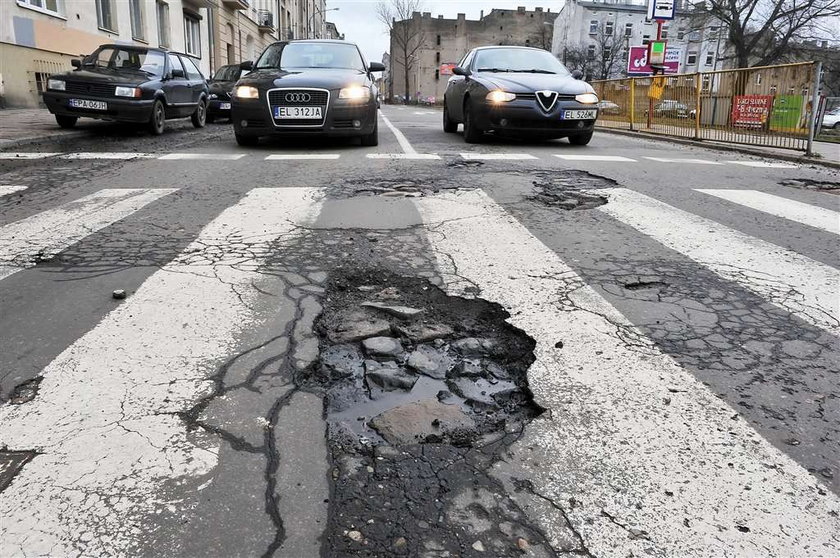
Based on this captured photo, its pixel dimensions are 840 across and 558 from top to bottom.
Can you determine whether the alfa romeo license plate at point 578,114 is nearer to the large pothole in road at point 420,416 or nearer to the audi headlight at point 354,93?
the audi headlight at point 354,93

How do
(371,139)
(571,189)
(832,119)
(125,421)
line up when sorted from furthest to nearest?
(832,119)
(371,139)
(571,189)
(125,421)

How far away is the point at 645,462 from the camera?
1837 millimetres

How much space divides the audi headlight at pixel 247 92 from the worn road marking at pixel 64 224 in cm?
360

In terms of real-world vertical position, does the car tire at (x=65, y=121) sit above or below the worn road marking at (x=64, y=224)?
above

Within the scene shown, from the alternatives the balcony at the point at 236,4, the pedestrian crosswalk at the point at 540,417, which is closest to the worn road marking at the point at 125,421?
the pedestrian crosswalk at the point at 540,417

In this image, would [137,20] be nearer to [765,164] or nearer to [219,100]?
Answer: [219,100]

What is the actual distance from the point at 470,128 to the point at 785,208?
5.75 m

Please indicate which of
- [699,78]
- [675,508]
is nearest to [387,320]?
[675,508]

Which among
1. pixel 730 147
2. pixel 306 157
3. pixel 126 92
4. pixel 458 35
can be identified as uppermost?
pixel 458 35

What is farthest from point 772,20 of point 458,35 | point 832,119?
point 458,35

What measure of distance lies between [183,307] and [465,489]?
6.09ft

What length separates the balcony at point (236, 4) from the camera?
115 feet

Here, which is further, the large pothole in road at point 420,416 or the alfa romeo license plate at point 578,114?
the alfa romeo license plate at point 578,114

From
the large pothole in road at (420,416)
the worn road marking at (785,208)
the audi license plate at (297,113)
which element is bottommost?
the large pothole in road at (420,416)
